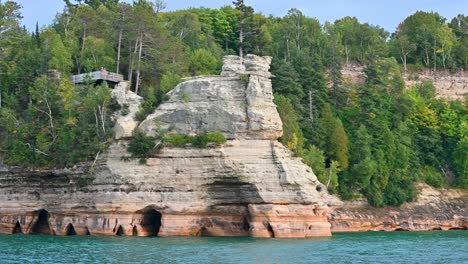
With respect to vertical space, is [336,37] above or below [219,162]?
above

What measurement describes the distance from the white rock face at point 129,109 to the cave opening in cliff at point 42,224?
9.48 m

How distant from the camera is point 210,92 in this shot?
176ft

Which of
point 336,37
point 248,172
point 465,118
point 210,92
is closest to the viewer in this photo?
point 248,172

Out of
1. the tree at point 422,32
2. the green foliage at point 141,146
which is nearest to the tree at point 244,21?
the tree at point 422,32

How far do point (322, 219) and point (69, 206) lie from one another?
18.8m

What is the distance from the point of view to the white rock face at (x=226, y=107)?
52469 mm

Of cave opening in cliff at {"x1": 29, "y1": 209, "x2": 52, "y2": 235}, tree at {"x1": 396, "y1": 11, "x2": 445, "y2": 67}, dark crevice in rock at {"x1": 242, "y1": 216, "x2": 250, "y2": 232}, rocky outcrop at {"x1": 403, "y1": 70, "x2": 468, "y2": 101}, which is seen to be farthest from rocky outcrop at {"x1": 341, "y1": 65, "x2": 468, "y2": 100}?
cave opening in cliff at {"x1": 29, "y1": 209, "x2": 52, "y2": 235}

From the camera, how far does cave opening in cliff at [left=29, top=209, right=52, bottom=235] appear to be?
56.3 metres

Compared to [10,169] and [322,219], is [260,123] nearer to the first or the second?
[322,219]

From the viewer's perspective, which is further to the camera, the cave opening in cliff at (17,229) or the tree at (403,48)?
the tree at (403,48)

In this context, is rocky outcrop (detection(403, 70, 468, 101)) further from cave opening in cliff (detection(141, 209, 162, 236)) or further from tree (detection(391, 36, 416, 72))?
cave opening in cliff (detection(141, 209, 162, 236))

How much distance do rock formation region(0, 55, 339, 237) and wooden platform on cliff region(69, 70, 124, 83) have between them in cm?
743

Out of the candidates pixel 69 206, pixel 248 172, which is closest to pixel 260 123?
pixel 248 172

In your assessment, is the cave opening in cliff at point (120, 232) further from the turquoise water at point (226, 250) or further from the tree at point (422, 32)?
the tree at point (422, 32)
